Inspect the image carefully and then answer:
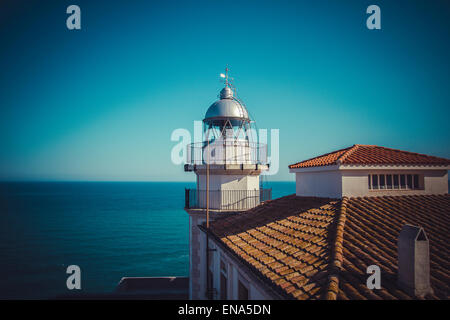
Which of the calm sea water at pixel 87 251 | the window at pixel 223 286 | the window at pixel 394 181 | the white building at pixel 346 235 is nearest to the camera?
the white building at pixel 346 235

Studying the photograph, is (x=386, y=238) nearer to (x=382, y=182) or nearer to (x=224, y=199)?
(x=382, y=182)

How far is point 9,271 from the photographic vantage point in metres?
38.0

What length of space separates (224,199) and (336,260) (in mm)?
9509

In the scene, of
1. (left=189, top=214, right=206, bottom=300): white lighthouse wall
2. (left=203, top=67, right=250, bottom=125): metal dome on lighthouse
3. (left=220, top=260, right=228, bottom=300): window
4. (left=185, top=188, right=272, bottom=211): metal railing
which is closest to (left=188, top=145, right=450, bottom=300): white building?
(left=220, top=260, right=228, bottom=300): window

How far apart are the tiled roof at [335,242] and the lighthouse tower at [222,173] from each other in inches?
129

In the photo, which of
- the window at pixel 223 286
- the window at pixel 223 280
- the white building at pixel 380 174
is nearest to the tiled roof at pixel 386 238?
the white building at pixel 380 174

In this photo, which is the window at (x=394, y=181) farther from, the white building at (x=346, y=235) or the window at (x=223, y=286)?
the window at (x=223, y=286)

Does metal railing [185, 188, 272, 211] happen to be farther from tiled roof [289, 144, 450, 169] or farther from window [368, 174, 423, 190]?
window [368, 174, 423, 190]

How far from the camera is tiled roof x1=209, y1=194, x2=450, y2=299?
5488 mm

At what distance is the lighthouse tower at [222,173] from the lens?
1516cm
